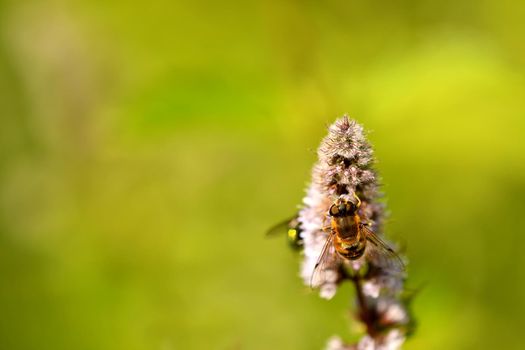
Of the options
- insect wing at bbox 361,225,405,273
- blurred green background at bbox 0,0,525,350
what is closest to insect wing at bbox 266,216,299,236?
insect wing at bbox 361,225,405,273

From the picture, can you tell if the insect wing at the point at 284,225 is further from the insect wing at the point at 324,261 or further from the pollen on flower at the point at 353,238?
the insect wing at the point at 324,261

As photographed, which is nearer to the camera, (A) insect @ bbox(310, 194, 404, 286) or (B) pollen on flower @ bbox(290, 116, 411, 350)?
(B) pollen on flower @ bbox(290, 116, 411, 350)

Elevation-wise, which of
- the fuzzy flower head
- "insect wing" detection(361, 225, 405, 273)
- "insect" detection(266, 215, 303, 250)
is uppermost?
"insect" detection(266, 215, 303, 250)

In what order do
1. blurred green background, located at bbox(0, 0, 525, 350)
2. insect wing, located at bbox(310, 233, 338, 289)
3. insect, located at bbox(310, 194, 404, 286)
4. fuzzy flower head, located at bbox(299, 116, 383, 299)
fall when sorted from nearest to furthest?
1. fuzzy flower head, located at bbox(299, 116, 383, 299)
2. insect, located at bbox(310, 194, 404, 286)
3. insect wing, located at bbox(310, 233, 338, 289)
4. blurred green background, located at bbox(0, 0, 525, 350)

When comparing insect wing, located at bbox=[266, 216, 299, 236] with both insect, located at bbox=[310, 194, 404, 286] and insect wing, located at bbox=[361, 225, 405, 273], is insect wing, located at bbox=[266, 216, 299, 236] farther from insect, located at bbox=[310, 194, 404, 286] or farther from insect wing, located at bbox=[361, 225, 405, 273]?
insect wing, located at bbox=[361, 225, 405, 273]

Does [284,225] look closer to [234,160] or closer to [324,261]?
[324,261]

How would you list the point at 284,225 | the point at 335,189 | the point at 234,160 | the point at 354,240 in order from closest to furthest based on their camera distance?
1. the point at 335,189
2. the point at 354,240
3. the point at 284,225
4. the point at 234,160

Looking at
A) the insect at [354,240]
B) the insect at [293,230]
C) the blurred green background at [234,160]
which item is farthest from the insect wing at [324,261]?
the blurred green background at [234,160]

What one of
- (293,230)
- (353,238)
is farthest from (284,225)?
(353,238)
